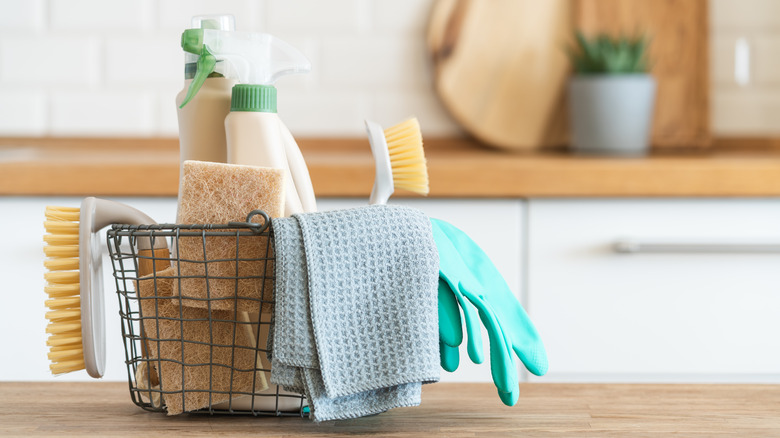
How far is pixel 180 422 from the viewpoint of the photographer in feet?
1.74

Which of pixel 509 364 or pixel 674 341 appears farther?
pixel 674 341

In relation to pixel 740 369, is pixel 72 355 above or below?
above

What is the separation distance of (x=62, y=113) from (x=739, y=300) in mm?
1336

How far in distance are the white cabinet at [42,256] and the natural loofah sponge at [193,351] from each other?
73cm

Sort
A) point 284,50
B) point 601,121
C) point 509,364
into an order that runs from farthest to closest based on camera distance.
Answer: point 601,121 < point 284,50 < point 509,364

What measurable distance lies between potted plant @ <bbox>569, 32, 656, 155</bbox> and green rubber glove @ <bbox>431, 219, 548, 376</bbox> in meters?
1.03


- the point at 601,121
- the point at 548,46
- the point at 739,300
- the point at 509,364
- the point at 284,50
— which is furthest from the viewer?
the point at 548,46

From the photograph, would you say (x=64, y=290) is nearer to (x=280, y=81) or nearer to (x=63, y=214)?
(x=63, y=214)

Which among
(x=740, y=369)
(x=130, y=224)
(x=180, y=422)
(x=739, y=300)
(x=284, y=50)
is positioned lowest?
(x=740, y=369)

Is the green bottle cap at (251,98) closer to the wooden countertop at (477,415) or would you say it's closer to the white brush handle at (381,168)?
the white brush handle at (381,168)

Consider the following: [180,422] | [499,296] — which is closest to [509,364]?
[499,296]

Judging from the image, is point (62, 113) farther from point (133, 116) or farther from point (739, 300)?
point (739, 300)

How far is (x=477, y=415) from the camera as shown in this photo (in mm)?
552

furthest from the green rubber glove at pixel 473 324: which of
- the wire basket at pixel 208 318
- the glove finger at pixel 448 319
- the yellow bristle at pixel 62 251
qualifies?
the yellow bristle at pixel 62 251
